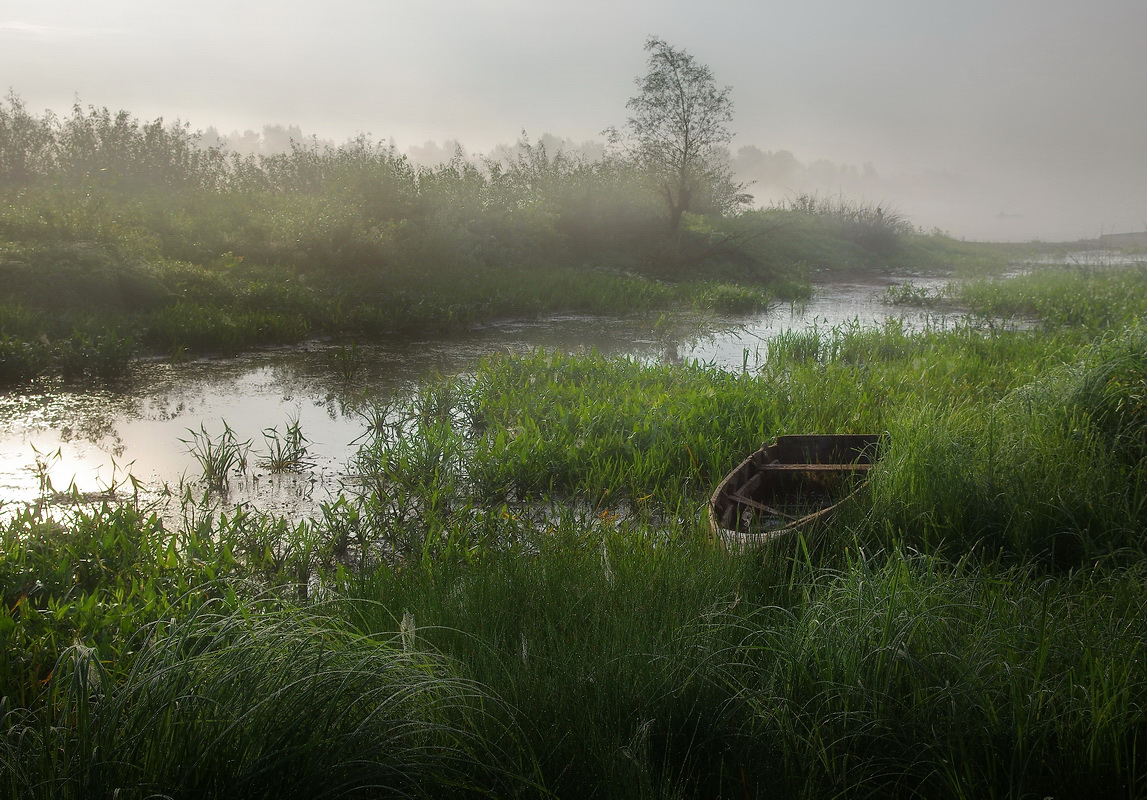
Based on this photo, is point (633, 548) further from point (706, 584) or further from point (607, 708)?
point (607, 708)

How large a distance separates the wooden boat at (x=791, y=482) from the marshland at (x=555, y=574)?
0.80 feet

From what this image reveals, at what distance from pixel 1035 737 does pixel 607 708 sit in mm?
Result: 1250

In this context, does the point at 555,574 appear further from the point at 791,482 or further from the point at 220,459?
the point at 220,459

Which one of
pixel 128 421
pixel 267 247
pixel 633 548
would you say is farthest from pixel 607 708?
pixel 267 247

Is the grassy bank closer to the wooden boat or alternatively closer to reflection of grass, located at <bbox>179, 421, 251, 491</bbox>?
the wooden boat

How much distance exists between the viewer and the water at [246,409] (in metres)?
5.80

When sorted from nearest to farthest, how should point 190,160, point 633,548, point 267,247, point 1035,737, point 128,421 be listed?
point 1035,737
point 633,548
point 128,421
point 267,247
point 190,160

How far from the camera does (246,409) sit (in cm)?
801

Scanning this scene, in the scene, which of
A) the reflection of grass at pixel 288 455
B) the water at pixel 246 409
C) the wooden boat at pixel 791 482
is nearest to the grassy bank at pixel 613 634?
the wooden boat at pixel 791 482

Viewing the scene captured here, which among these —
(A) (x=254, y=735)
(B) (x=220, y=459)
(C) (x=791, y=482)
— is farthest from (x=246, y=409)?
(A) (x=254, y=735)

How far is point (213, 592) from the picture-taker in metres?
3.63

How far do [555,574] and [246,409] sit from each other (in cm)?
565

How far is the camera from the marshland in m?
2.08

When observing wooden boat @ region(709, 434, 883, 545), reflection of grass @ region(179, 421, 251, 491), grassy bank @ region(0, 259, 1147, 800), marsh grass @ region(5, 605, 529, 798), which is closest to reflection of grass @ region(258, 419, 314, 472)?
reflection of grass @ region(179, 421, 251, 491)
